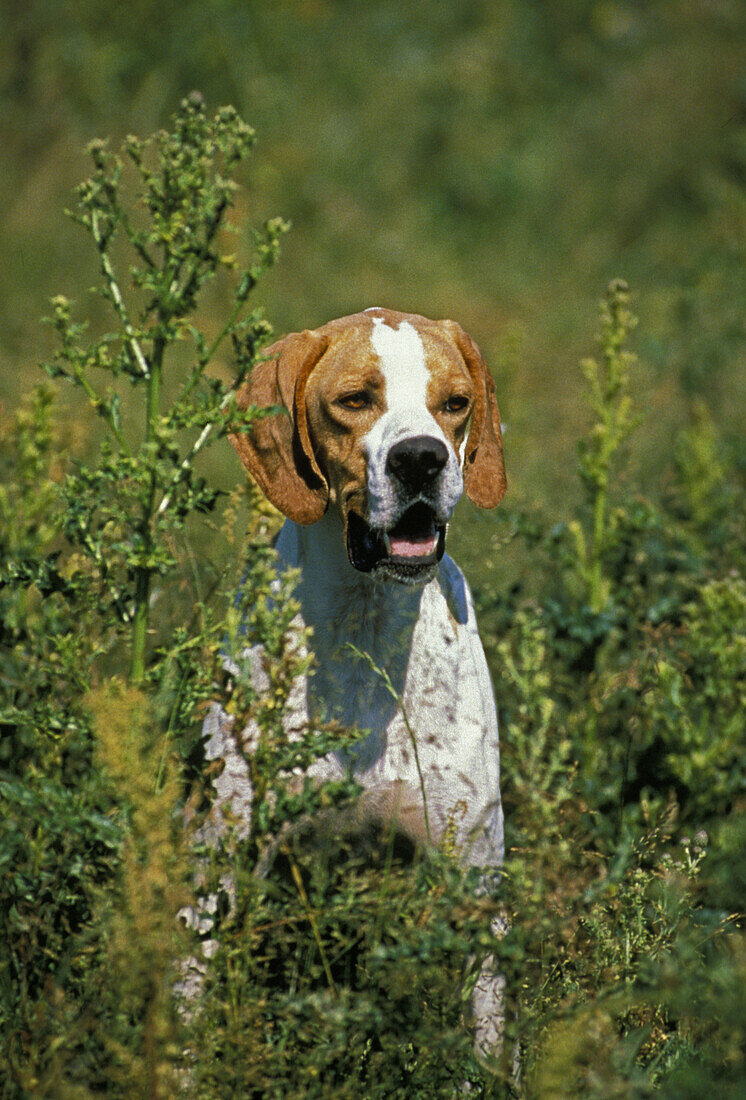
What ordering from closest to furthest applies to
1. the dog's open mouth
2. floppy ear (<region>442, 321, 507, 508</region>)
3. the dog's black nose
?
1. the dog's black nose
2. the dog's open mouth
3. floppy ear (<region>442, 321, 507, 508</region>)

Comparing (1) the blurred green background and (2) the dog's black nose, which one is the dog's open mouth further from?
(1) the blurred green background

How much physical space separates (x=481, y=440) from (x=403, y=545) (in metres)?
0.48

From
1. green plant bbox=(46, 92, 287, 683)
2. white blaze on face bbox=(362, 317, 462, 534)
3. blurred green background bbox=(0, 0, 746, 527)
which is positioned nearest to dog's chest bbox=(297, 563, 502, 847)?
white blaze on face bbox=(362, 317, 462, 534)

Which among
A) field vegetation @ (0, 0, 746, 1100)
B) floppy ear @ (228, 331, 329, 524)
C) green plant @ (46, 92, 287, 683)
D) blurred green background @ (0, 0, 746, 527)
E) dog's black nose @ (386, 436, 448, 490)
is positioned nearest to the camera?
field vegetation @ (0, 0, 746, 1100)

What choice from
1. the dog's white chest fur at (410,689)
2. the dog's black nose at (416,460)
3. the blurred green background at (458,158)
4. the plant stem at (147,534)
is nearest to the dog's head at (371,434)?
the dog's black nose at (416,460)

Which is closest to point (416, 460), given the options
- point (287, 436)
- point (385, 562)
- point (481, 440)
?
point (385, 562)

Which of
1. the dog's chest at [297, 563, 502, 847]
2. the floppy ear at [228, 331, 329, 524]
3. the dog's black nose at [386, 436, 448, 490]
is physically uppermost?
the floppy ear at [228, 331, 329, 524]

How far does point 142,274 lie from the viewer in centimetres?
207

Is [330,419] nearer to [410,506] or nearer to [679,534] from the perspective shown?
[410,506]

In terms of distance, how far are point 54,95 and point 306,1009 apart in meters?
7.66

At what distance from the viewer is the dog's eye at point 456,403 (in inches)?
106

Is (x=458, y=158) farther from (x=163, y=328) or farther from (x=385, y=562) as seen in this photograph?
(x=163, y=328)

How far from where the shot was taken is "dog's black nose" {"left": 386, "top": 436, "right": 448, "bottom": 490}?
2439mm

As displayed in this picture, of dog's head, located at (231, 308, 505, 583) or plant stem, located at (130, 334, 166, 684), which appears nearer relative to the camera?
plant stem, located at (130, 334, 166, 684)
